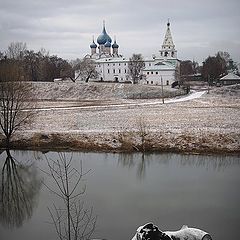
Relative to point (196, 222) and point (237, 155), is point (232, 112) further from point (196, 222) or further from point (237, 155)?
point (196, 222)

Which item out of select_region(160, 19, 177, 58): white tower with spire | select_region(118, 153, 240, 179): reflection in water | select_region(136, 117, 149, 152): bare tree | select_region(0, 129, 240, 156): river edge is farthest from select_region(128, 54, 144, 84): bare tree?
select_region(118, 153, 240, 179): reflection in water

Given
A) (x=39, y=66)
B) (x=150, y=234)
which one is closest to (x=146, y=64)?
Result: (x=39, y=66)

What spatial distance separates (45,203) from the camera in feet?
37.9

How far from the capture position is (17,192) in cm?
1294

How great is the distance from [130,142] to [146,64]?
4881cm

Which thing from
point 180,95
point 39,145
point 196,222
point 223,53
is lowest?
point 196,222

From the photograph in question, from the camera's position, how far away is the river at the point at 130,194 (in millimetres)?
9930

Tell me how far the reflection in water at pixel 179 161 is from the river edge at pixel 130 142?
0.79m

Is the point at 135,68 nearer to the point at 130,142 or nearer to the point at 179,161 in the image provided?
the point at 130,142

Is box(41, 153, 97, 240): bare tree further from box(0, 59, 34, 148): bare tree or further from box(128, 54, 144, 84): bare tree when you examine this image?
box(128, 54, 144, 84): bare tree

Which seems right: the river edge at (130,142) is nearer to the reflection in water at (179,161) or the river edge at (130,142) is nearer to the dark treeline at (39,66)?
the reflection in water at (179,161)

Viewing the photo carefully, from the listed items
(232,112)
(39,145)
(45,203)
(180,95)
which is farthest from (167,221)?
(180,95)

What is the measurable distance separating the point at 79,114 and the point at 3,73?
912 centimetres

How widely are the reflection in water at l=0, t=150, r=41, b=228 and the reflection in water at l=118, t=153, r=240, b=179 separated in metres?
4.69
